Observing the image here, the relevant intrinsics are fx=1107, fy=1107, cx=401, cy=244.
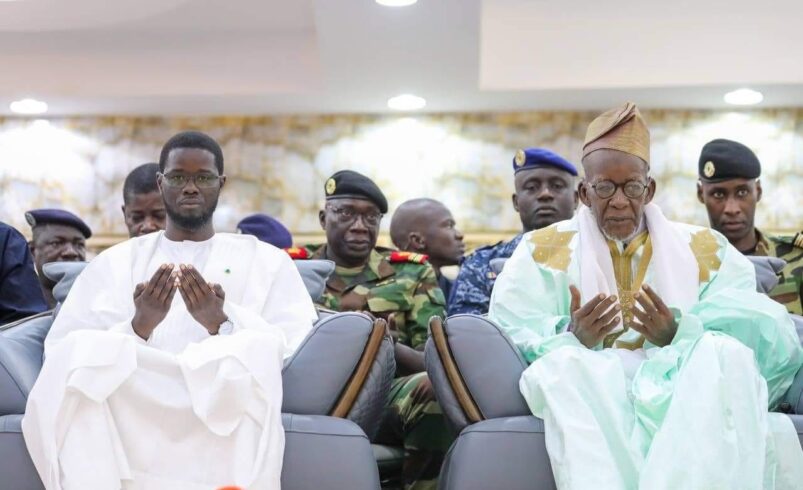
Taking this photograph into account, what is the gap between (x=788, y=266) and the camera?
5.47 m

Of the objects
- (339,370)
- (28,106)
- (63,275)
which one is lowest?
(339,370)

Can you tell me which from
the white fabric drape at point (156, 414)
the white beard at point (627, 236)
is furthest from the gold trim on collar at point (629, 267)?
the white fabric drape at point (156, 414)

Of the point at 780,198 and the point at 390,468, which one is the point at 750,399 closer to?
the point at 390,468

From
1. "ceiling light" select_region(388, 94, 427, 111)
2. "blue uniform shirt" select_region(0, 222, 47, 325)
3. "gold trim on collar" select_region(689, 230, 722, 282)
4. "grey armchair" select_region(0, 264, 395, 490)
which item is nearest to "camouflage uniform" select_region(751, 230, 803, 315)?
"gold trim on collar" select_region(689, 230, 722, 282)

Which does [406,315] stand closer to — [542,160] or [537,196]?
[537,196]

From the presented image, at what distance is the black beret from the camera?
5738 mm

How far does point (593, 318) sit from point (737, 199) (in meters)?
2.21

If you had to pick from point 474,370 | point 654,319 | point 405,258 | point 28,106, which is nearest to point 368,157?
point 28,106

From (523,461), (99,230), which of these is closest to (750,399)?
(523,461)

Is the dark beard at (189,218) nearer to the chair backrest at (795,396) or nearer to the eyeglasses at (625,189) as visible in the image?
the eyeglasses at (625,189)

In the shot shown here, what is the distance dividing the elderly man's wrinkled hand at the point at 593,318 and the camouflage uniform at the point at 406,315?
2.88 ft

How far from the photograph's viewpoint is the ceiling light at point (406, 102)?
30.8 ft

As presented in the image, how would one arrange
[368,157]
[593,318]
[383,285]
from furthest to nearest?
1. [368,157]
2. [383,285]
3. [593,318]

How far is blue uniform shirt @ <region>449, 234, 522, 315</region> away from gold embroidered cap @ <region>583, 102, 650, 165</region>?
107cm
